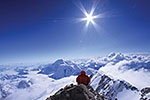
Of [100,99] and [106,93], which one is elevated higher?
[100,99]

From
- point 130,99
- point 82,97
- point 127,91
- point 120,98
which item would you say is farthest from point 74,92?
point 127,91

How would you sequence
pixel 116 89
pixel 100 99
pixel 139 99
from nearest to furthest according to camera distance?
pixel 100 99 < pixel 139 99 < pixel 116 89

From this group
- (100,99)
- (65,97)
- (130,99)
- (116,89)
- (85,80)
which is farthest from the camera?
(116,89)

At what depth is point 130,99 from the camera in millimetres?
97688

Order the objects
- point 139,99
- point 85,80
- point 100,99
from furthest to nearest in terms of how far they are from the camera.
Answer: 1. point 139,99
2. point 85,80
3. point 100,99

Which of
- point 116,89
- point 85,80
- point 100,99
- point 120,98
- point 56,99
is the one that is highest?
point 85,80

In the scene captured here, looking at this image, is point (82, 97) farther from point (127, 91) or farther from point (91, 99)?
point (127, 91)

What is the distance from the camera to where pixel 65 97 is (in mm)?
Result: 9656

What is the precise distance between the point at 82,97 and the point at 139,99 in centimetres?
10815

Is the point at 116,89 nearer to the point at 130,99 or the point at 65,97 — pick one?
the point at 130,99

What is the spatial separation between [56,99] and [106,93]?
142569mm

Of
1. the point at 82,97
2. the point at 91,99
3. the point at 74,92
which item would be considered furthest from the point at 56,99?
the point at 91,99

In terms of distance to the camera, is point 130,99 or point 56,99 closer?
point 56,99

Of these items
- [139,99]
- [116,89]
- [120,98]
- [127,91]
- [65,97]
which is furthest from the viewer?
[116,89]
